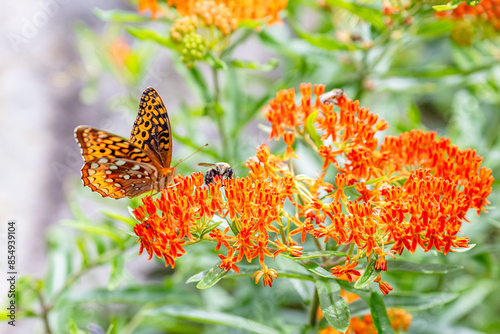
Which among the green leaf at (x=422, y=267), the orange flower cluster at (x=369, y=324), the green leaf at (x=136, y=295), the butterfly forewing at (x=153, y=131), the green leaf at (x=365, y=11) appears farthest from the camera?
the green leaf at (x=136, y=295)

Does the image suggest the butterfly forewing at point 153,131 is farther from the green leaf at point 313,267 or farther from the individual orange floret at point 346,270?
the individual orange floret at point 346,270

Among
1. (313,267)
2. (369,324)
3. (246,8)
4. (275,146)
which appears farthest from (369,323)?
(246,8)

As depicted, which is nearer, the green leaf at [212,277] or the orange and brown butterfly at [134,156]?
the green leaf at [212,277]

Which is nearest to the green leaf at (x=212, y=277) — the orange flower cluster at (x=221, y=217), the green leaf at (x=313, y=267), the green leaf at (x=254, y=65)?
the orange flower cluster at (x=221, y=217)

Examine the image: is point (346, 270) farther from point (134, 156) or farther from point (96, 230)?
point (96, 230)

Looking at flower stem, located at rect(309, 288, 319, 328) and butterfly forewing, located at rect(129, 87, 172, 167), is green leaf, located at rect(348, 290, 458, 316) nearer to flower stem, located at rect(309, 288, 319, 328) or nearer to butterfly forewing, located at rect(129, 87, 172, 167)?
flower stem, located at rect(309, 288, 319, 328)

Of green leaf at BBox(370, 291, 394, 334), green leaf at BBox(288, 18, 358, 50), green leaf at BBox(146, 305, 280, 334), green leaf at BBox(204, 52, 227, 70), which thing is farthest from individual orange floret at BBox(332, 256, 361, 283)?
green leaf at BBox(288, 18, 358, 50)

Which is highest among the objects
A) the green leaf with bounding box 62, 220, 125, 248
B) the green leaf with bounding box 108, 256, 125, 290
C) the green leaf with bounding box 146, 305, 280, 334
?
the green leaf with bounding box 62, 220, 125, 248
